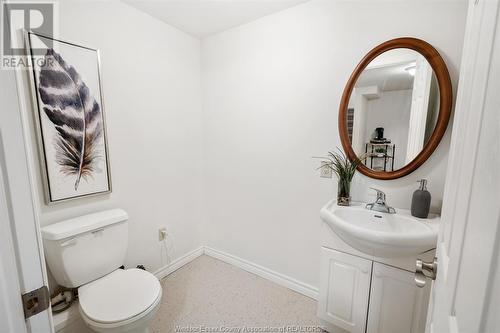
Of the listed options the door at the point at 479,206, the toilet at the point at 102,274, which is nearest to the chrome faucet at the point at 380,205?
the door at the point at 479,206

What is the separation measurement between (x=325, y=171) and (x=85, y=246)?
1.70m

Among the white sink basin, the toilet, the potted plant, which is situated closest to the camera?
the white sink basin

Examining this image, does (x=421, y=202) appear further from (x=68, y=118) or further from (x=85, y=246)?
(x=68, y=118)

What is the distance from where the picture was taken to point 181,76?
2.09 m

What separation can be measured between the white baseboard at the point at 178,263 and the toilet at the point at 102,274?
596 millimetres

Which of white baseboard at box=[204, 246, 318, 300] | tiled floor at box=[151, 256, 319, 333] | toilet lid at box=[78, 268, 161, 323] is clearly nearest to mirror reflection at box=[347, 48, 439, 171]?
white baseboard at box=[204, 246, 318, 300]

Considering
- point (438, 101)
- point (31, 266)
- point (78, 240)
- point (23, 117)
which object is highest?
point (438, 101)

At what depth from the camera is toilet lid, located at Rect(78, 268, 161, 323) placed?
1140 mm

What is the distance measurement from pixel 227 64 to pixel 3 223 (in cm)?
199

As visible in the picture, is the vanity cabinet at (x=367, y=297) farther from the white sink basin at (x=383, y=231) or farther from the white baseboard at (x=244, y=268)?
the white baseboard at (x=244, y=268)

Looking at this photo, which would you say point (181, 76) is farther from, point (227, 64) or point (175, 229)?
point (175, 229)

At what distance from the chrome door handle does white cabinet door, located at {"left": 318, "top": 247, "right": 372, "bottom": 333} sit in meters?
0.55

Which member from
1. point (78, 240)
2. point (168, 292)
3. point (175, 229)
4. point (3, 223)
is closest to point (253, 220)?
point (175, 229)

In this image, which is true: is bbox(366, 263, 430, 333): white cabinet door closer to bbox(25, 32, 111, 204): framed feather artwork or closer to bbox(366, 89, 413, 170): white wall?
bbox(366, 89, 413, 170): white wall
